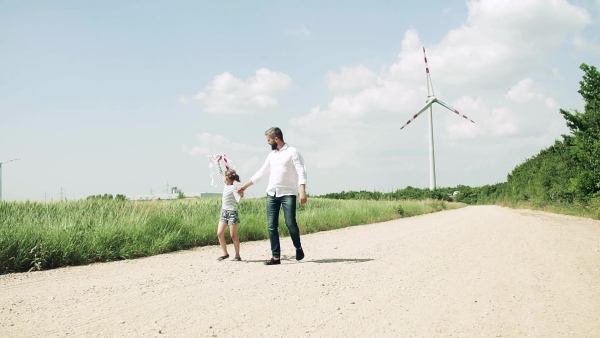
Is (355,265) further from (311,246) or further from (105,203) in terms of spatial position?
(105,203)

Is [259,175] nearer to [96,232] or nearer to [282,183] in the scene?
[282,183]

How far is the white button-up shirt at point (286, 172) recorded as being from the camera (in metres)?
7.48

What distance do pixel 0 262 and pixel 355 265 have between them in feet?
17.4

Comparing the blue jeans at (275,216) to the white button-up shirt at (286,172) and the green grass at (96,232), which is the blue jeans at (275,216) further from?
the green grass at (96,232)

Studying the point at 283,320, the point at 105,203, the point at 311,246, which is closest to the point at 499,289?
the point at 283,320

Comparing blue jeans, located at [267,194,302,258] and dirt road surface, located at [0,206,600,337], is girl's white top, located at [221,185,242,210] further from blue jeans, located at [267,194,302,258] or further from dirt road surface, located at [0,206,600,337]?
dirt road surface, located at [0,206,600,337]

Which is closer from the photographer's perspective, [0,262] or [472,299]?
[472,299]

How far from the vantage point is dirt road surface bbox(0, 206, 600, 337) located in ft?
12.7

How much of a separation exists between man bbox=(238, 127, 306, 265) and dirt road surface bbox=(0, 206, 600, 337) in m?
0.48

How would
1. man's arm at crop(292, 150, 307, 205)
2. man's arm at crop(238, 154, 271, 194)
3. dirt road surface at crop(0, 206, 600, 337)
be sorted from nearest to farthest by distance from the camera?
1. dirt road surface at crop(0, 206, 600, 337)
2. man's arm at crop(292, 150, 307, 205)
3. man's arm at crop(238, 154, 271, 194)

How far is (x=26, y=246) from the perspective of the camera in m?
7.80

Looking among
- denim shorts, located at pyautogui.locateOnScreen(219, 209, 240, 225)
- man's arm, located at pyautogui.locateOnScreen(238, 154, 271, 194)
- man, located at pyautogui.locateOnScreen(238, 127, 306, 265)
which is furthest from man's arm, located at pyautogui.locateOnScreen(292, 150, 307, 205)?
denim shorts, located at pyautogui.locateOnScreen(219, 209, 240, 225)

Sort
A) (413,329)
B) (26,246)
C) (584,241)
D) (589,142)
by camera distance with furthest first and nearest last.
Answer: (589,142), (584,241), (26,246), (413,329)

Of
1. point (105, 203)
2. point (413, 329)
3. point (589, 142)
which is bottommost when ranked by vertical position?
point (413, 329)
